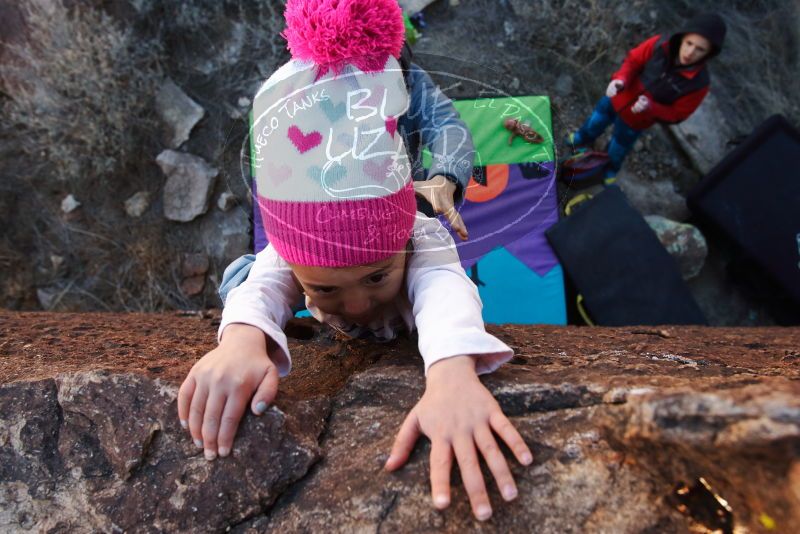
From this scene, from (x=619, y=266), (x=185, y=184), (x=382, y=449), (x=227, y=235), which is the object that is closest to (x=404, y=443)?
(x=382, y=449)

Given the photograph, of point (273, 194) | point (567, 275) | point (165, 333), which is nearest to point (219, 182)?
point (165, 333)

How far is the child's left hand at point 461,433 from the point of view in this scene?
2.74 ft

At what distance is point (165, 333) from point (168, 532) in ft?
2.84

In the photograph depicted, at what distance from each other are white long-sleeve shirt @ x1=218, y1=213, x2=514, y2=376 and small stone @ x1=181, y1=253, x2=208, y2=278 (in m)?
1.80

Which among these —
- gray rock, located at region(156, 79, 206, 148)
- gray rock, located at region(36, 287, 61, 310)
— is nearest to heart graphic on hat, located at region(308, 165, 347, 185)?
gray rock, located at region(156, 79, 206, 148)

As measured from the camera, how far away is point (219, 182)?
9.96 feet

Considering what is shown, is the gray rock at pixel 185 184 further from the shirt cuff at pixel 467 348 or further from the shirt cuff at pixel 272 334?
the shirt cuff at pixel 467 348

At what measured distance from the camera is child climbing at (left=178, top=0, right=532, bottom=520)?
91 centimetres

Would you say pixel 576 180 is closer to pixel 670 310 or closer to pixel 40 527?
pixel 670 310

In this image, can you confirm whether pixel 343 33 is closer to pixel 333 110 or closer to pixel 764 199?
pixel 333 110

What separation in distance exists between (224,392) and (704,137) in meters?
3.45

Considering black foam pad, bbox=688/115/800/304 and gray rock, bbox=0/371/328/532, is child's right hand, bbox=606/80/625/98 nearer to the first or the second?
black foam pad, bbox=688/115/800/304

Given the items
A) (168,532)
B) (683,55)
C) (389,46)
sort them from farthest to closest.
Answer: (683,55) < (389,46) < (168,532)

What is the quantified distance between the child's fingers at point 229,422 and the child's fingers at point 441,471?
14.0 inches
